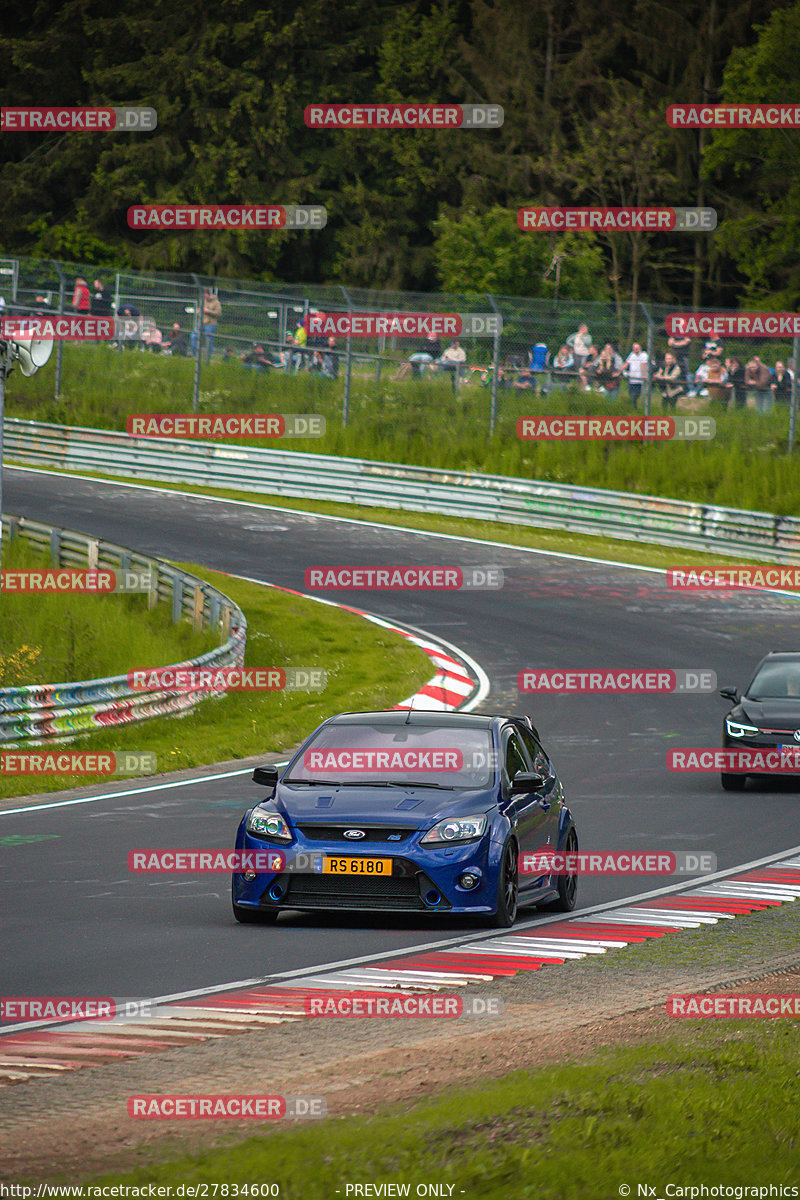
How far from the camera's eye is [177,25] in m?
70.0

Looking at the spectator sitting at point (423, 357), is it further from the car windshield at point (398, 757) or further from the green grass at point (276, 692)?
the car windshield at point (398, 757)

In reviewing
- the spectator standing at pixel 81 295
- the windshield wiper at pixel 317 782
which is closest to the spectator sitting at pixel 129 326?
the spectator standing at pixel 81 295

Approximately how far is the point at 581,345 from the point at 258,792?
2285 centimetres

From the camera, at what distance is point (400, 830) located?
10641mm

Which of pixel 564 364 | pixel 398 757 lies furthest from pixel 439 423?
pixel 398 757

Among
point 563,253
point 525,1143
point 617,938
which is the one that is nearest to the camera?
point 525,1143

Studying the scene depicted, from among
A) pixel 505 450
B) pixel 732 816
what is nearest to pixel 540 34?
pixel 505 450

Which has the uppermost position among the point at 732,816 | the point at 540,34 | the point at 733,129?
the point at 540,34

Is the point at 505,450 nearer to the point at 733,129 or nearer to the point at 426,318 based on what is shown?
the point at 426,318

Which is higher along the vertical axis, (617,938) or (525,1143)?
(525,1143)

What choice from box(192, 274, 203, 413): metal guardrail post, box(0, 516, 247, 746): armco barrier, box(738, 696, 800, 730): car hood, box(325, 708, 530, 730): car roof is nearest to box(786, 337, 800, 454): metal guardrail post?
box(192, 274, 203, 413): metal guardrail post

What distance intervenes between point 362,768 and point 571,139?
2305 inches

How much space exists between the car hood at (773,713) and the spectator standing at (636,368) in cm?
1923

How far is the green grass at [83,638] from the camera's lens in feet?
79.4
